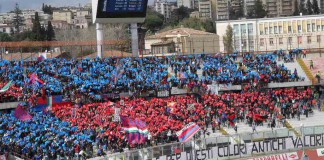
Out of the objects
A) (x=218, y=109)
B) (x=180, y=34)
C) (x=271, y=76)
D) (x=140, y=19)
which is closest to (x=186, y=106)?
(x=218, y=109)

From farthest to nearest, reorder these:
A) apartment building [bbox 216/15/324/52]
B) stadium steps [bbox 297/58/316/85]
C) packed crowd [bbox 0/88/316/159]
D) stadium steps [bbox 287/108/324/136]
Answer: apartment building [bbox 216/15/324/52], stadium steps [bbox 297/58/316/85], stadium steps [bbox 287/108/324/136], packed crowd [bbox 0/88/316/159]

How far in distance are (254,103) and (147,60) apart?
11.2 m

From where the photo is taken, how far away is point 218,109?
37.2m

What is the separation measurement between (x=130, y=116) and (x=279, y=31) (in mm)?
56060

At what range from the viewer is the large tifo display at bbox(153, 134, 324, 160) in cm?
2777

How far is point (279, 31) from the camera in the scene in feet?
285

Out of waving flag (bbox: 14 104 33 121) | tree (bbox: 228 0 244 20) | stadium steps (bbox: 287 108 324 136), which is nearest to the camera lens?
waving flag (bbox: 14 104 33 121)

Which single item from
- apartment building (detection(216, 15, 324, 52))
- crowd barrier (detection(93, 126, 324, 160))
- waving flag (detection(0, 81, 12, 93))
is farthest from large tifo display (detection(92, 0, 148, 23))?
apartment building (detection(216, 15, 324, 52))

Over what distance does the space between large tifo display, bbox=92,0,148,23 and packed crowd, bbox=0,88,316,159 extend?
8.80m

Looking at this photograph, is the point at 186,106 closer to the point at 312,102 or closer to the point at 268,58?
the point at 312,102

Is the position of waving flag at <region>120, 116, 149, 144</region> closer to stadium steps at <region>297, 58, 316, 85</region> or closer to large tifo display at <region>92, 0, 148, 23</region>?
large tifo display at <region>92, 0, 148, 23</region>

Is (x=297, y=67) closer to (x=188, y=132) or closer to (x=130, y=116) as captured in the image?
(x=130, y=116)

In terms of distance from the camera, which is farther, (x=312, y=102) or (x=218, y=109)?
(x=312, y=102)

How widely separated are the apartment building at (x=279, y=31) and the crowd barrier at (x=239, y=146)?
5003 centimetres
